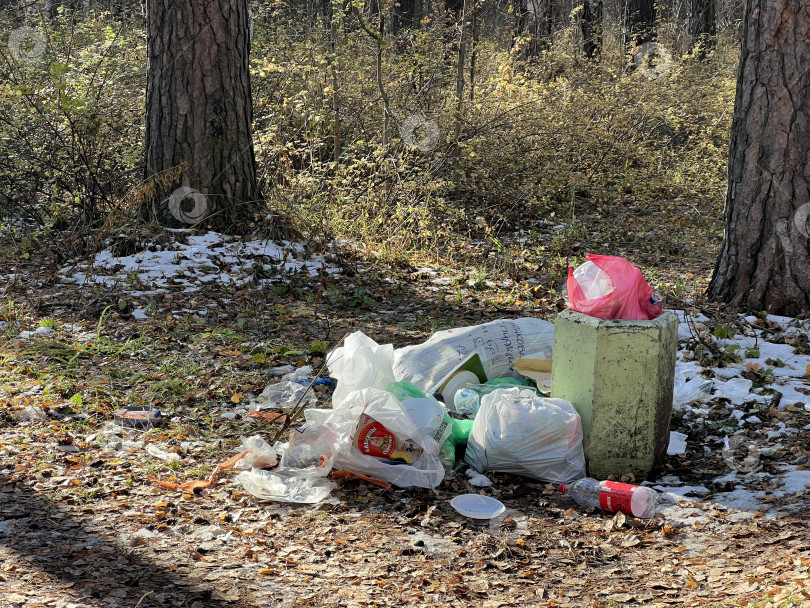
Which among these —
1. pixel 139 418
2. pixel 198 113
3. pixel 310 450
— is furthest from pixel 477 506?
pixel 198 113

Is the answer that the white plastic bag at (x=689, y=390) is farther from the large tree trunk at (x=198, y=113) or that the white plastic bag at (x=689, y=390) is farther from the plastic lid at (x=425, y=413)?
the large tree trunk at (x=198, y=113)

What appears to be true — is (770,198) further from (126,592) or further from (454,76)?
(454,76)

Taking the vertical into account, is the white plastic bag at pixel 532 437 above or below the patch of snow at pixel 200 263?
below

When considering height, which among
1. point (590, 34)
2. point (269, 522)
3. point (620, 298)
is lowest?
point (269, 522)

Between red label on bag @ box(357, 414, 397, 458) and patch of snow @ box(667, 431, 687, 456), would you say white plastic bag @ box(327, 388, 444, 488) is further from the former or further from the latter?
patch of snow @ box(667, 431, 687, 456)

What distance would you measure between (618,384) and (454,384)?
0.95 meters

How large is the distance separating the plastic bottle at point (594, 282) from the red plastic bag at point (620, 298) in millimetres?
12

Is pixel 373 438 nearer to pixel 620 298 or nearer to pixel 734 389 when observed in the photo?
pixel 620 298

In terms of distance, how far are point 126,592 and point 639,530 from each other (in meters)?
1.89

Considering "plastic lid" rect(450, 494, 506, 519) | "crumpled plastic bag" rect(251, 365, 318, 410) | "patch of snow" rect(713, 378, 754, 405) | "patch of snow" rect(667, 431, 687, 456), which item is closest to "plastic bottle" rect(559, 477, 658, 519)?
"plastic lid" rect(450, 494, 506, 519)

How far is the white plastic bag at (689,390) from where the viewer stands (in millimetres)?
4270

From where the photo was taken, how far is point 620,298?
11.6ft

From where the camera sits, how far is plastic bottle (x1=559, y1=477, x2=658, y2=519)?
3.22 metres

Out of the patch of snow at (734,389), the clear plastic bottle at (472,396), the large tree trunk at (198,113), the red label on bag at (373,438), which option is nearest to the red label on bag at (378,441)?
the red label on bag at (373,438)
